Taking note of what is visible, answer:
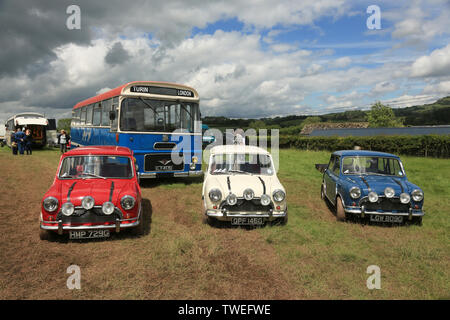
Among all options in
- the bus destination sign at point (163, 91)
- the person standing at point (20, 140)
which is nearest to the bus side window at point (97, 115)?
the bus destination sign at point (163, 91)

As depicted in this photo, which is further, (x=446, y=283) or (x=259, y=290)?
(x=446, y=283)

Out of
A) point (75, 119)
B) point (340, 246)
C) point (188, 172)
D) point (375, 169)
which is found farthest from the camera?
point (75, 119)

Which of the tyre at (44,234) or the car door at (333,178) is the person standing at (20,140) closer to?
the tyre at (44,234)

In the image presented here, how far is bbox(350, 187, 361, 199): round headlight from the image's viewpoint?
7367 mm

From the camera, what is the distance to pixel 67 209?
5707 mm

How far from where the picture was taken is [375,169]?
8617mm

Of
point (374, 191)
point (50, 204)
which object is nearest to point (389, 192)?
point (374, 191)

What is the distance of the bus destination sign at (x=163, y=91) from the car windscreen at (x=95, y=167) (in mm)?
4388

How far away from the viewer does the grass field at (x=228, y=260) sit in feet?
14.2

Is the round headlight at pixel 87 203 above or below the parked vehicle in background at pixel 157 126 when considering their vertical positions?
below

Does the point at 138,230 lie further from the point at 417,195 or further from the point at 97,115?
the point at 97,115

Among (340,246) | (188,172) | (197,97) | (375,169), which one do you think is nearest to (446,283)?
(340,246)
